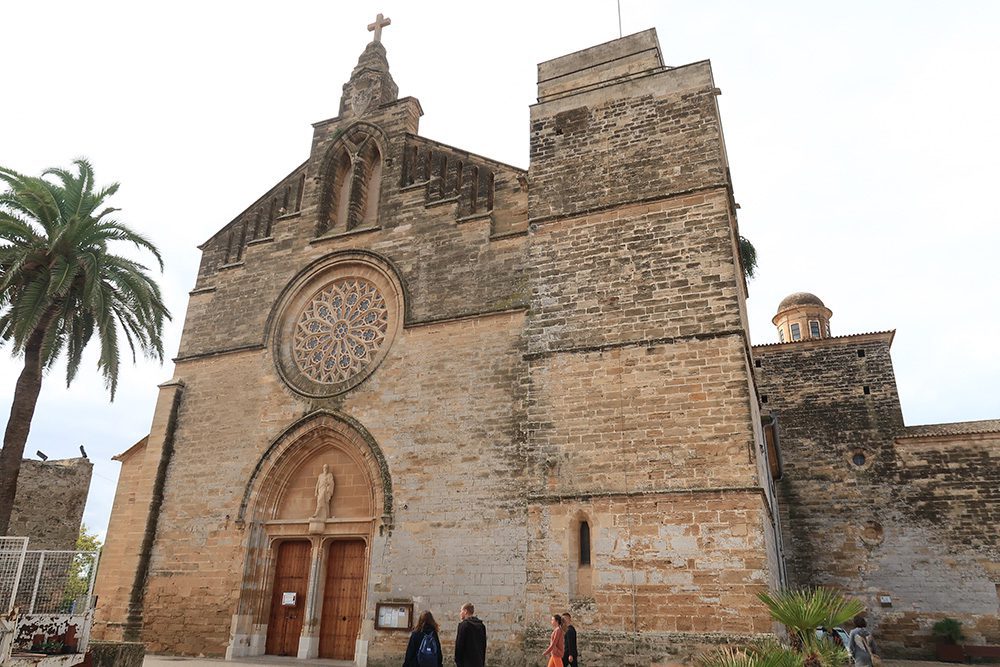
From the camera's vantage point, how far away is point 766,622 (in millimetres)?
8836

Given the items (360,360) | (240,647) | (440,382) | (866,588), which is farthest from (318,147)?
(866,588)

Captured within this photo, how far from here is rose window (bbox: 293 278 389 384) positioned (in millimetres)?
13547

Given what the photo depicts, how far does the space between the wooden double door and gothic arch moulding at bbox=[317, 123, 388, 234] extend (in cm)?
657

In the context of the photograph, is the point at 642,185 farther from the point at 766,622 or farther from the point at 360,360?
the point at 766,622

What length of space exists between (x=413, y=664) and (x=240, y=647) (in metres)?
6.22

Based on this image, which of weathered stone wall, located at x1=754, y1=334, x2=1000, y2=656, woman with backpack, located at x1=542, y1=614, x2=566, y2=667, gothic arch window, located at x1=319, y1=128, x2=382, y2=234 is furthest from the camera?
weathered stone wall, located at x1=754, y1=334, x2=1000, y2=656

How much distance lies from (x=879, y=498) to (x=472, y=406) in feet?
42.6

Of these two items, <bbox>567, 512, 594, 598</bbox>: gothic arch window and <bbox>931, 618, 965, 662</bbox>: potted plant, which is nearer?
<bbox>567, 512, 594, 598</bbox>: gothic arch window

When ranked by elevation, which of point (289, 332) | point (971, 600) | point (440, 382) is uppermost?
point (289, 332)

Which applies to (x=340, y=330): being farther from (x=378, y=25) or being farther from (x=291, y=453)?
(x=378, y=25)

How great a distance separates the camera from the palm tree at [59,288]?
13.3 metres

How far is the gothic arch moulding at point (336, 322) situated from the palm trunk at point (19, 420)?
14.9 feet

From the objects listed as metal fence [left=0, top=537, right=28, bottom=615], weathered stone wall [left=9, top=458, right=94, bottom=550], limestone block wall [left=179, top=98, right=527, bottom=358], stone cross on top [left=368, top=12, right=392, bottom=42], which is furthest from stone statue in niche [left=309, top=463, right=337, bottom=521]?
weathered stone wall [left=9, top=458, right=94, bottom=550]

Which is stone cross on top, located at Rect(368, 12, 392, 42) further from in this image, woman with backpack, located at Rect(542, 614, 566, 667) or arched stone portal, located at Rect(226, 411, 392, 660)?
woman with backpack, located at Rect(542, 614, 566, 667)
